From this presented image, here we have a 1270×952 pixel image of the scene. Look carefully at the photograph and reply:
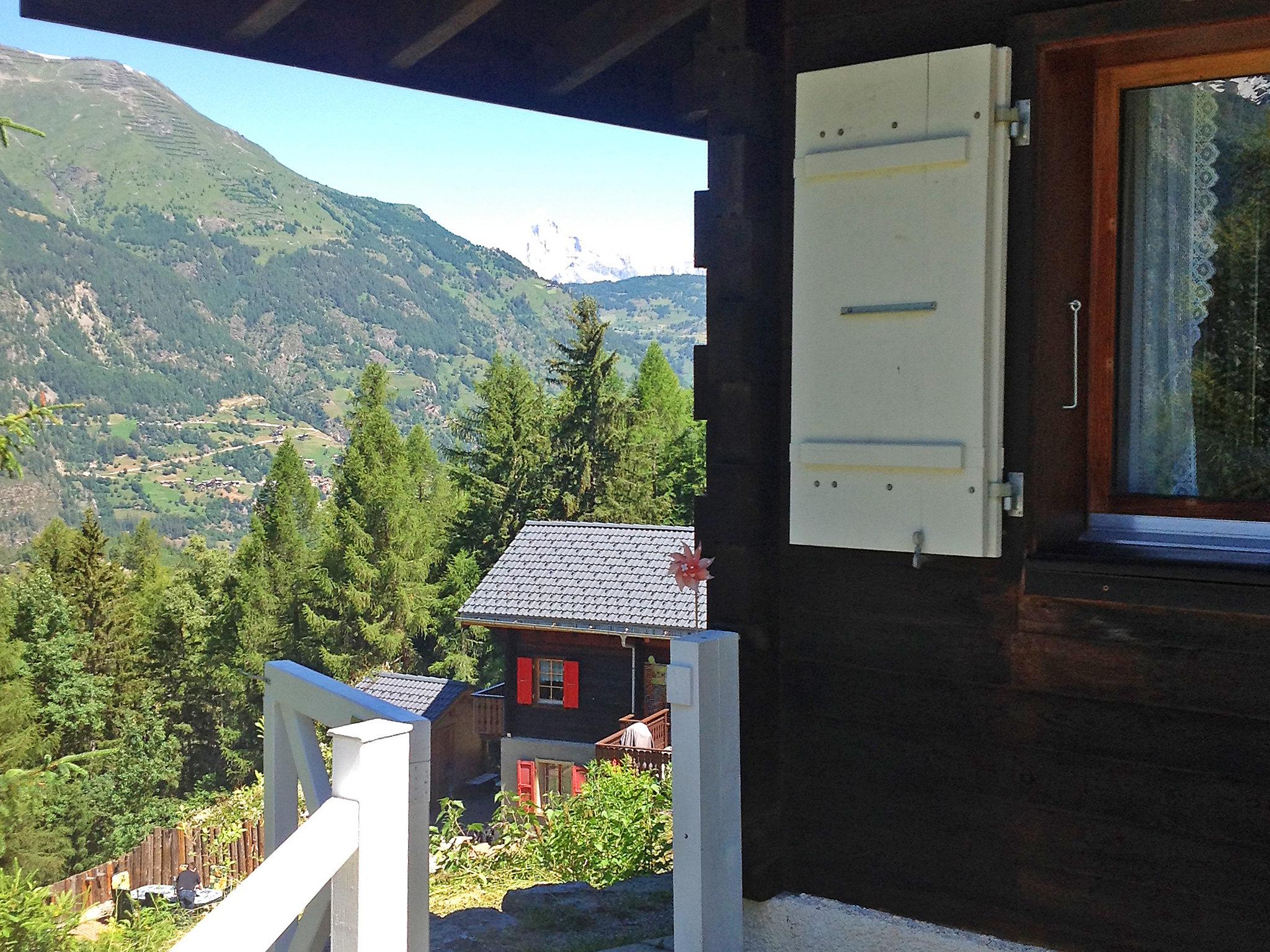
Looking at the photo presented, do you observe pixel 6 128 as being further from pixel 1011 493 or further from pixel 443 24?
pixel 1011 493

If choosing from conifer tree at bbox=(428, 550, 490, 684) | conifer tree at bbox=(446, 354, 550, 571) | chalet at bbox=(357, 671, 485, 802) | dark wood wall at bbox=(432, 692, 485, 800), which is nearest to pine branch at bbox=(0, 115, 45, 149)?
chalet at bbox=(357, 671, 485, 802)

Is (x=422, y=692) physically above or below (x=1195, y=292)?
below

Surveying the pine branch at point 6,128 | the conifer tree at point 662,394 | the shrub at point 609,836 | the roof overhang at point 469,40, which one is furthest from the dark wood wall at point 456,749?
the roof overhang at point 469,40

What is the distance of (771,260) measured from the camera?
2.71 metres

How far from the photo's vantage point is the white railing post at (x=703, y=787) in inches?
90.7

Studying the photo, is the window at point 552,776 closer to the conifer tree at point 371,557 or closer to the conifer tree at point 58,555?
the conifer tree at point 371,557

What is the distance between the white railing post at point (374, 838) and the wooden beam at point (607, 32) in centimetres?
213

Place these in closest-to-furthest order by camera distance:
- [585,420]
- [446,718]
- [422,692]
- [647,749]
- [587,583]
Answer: [647,749] < [587,583] < [422,692] < [446,718] < [585,420]

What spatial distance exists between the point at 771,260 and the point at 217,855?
48.2ft

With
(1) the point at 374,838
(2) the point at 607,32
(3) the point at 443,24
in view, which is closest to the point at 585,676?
(2) the point at 607,32

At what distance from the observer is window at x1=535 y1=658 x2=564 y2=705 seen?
1901 centimetres

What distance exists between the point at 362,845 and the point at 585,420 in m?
33.3

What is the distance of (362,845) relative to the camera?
1438 mm

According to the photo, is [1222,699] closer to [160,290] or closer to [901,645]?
[901,645]
